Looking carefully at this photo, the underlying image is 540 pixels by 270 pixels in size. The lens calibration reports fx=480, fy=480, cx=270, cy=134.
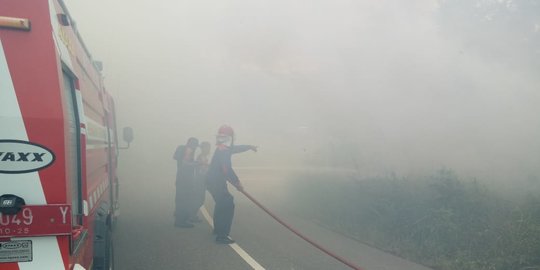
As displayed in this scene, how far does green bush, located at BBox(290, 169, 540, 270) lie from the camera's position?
19.9 ft

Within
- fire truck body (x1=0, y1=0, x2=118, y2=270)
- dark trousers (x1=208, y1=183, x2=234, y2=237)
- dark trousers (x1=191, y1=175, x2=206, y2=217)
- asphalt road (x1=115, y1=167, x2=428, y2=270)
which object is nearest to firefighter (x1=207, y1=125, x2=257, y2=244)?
dark trousers (x1=208, y1=183, x2=234, y2=237)

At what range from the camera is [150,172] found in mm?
20906

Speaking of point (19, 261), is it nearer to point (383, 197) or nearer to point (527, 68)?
point (383, 197)

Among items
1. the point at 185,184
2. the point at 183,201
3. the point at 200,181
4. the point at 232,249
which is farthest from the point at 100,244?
the point at 200,181

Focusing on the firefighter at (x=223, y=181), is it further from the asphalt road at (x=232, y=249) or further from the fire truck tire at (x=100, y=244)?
the fire truck tire at (x=100, y=244)

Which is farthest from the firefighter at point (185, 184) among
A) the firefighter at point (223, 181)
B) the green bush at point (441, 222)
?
the green bush at point (441, 222)

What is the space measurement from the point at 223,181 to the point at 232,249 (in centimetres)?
112

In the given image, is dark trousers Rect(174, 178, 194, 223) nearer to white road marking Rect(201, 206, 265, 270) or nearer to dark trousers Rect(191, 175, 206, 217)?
dark trousers Rect(191, 175, 206, 217)

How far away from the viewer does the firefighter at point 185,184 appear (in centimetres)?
839


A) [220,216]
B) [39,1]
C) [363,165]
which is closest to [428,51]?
[363,165]

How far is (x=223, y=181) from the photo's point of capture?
7395 mm

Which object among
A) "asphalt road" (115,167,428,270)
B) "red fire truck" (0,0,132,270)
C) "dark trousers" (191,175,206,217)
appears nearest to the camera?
"red fire truck" (0,0,132,270)

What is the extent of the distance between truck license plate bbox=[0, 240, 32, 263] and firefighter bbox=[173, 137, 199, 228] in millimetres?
5797

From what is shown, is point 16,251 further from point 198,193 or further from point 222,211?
point 198,193
